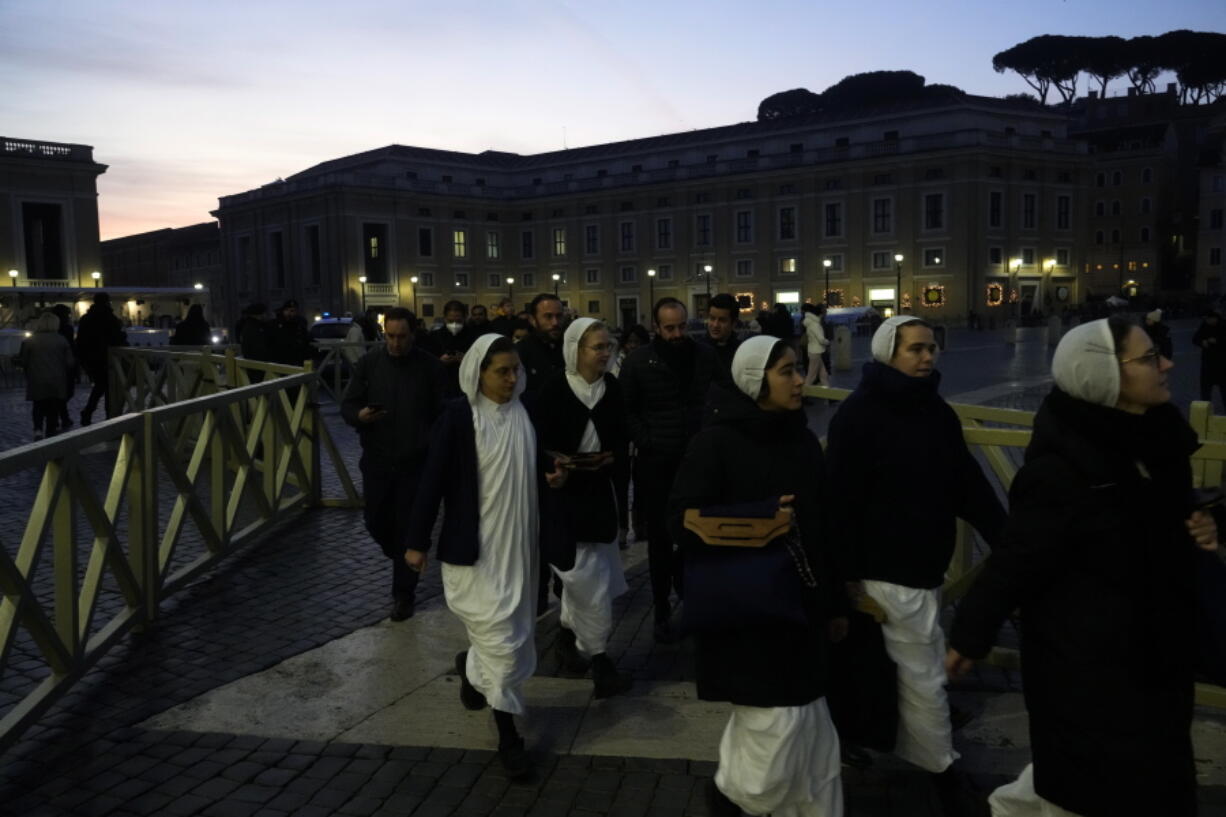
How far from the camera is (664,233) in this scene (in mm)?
66750

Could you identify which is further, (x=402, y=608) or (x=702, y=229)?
(x=702, y=229)

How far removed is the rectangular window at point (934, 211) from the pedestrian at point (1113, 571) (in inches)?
2243

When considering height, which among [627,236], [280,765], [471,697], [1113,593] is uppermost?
[627,236]

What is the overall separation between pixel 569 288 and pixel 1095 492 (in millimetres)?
69086

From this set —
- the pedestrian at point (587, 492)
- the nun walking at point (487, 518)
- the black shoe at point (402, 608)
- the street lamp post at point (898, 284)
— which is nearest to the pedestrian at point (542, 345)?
the black shoe at point (402, 608)

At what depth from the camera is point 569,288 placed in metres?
70.8

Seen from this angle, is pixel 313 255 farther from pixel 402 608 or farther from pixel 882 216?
pixel 402 608

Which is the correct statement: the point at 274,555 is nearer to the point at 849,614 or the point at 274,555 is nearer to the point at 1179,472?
the point at 849,614

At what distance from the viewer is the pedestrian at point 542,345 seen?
6953mm

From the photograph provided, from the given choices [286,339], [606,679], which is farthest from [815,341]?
[606,679]

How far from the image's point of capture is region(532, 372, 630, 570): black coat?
4633 millimetres

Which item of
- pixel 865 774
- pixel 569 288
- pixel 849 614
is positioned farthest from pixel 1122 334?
pixel 569 288

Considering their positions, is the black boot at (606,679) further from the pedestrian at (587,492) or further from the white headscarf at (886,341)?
the white headscarf at (886,341)

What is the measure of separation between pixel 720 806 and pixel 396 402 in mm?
3473
